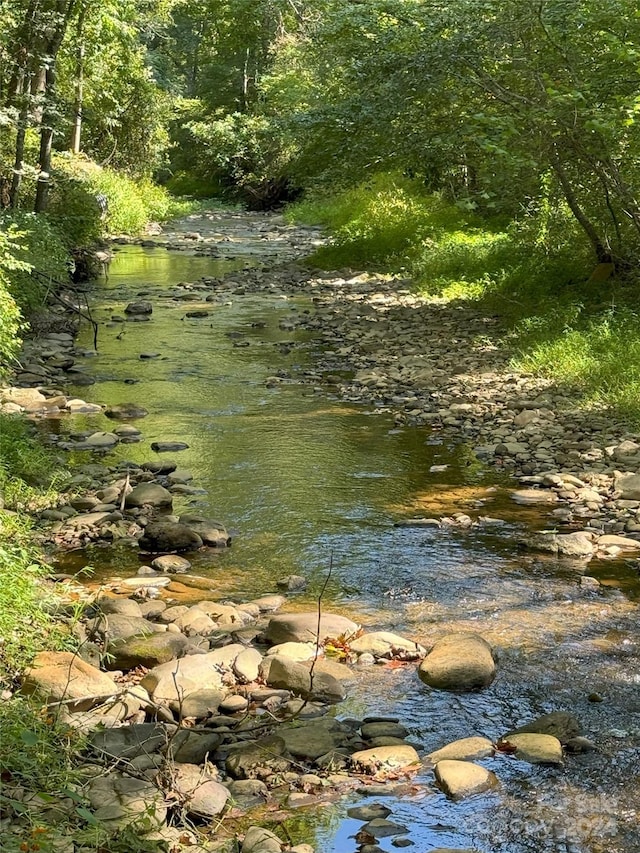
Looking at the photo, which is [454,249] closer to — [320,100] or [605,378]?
[320,100]

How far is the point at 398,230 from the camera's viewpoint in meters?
18.0

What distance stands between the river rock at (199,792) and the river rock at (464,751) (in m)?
0.82

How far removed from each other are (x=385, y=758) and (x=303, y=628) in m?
1.09

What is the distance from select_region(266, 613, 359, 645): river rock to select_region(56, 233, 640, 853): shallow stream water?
0.78 feet

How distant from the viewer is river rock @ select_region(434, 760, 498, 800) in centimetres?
335

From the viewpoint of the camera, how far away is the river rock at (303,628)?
A: 4520 mm

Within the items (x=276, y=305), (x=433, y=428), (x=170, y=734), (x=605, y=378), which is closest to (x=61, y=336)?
(x=276, y=305)

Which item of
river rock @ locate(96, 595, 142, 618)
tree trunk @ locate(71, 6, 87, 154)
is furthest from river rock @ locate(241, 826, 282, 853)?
tree trunk @ locate(71, 6, 87, 154)

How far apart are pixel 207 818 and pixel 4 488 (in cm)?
349

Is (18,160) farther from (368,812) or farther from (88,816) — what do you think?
(88,816)

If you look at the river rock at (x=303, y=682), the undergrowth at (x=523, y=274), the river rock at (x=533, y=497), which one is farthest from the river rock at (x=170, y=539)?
the undergrowth at (x=523, y=274)

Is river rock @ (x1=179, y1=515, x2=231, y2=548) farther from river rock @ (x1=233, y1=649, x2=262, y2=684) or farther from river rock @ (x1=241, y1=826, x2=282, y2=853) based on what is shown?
river rock @ (x1=241, y1=826, x2=282, y2=853)

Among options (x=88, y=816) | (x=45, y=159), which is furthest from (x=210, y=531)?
(x=45, y=159)

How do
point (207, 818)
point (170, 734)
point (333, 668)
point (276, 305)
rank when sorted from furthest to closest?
point (276, 305)
point (333, 668)
point (170, 734)
point (207, 818)
